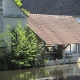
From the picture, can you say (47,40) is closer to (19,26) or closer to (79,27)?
(19,26)

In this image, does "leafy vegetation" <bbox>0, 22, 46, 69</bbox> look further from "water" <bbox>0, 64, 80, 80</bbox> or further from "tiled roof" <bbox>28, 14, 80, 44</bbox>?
"tiled roof" <bbox>28, 14, 80, 44</bbox>

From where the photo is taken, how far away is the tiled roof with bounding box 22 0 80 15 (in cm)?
4572

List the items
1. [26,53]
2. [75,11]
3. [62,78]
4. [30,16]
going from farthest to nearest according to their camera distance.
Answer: [75,11] < [30,16] < [26,53] < [62,78]

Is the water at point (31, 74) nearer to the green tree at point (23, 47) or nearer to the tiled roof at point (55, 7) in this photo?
the green tree at point (23, 47)

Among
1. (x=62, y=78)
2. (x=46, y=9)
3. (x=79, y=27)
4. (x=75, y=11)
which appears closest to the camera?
(x=62, y=78)

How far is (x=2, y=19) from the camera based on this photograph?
91.8ft

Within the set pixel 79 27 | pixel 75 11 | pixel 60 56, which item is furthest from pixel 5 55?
pixel 75 11

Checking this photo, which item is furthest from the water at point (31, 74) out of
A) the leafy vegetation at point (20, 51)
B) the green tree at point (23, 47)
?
the green tree at point (23, 47)

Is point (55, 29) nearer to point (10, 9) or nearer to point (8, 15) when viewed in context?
point (10, 9)

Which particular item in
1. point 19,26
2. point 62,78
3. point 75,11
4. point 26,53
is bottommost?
point 62,78

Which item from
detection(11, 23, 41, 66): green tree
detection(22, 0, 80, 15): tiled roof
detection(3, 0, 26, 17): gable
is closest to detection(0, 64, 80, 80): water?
detection(11, 23, 41, 66): green tree

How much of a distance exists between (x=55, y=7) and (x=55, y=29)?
14.9m

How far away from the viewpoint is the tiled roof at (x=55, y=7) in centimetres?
4572

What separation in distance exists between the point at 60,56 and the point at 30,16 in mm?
4965
